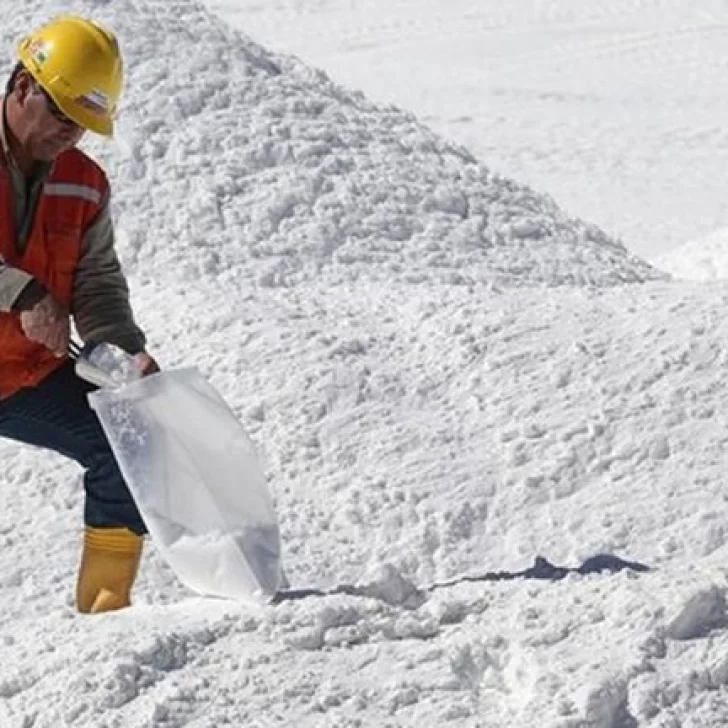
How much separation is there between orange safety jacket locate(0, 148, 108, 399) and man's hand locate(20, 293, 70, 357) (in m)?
0.04

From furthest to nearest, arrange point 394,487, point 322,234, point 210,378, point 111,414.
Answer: point 322,234, point 210,378, point 394,487, point 111,414

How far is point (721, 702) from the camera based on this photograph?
10.8 feet

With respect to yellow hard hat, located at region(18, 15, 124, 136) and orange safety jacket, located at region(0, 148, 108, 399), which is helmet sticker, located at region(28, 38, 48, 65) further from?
orange safety jacket, located at region(0, 148, 108, 399)

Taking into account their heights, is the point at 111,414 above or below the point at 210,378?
above

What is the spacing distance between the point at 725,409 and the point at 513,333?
0.64m

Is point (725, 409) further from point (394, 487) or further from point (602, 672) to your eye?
point (602, 672)

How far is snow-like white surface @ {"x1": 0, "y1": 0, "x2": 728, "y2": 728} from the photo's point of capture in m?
3.38

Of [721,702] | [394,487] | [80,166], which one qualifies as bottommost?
[394,487]

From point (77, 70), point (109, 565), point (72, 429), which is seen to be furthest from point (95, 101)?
point (109, 565)

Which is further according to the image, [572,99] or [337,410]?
[572,99]

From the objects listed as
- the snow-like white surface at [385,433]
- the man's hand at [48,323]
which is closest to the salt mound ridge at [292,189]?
the snow-like white surface at [385,433]

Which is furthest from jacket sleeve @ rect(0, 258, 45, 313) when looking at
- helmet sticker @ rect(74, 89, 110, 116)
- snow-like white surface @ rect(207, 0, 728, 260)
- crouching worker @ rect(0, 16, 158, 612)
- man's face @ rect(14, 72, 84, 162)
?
snow-like white surface @ rect(207, 0, 728, 260)

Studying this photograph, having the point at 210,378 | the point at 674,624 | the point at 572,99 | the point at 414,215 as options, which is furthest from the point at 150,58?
the point at 572,99

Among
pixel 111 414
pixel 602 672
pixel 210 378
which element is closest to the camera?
pixel 602 672
